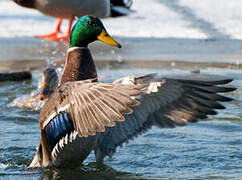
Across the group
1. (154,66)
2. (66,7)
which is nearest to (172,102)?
(154,66)

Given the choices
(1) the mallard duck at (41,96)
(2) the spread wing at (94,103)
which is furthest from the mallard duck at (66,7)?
(2) the spread wing at (94,103)

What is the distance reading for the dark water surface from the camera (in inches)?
179

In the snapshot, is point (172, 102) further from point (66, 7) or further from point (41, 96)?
point (66, 7)

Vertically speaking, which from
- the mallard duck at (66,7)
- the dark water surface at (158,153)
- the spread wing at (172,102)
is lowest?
the dark water surface at (158,153)

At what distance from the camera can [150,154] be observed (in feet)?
16.5

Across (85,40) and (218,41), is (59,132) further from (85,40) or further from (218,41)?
(218,41)

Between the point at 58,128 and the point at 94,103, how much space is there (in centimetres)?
58

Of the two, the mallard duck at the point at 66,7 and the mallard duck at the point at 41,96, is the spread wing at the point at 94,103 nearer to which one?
the mallard duck at the point at 41,96

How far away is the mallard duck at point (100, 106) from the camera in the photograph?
381 centimetres

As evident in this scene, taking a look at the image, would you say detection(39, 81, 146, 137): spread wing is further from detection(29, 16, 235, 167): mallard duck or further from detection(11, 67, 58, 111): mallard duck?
detection(11, 67, 58, 111): mallard duck

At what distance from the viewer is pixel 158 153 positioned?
504 cm

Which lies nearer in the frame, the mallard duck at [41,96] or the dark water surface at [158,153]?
the dark water surface at [158,153]

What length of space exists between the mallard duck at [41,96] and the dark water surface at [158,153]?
26cm

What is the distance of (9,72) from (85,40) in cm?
327
